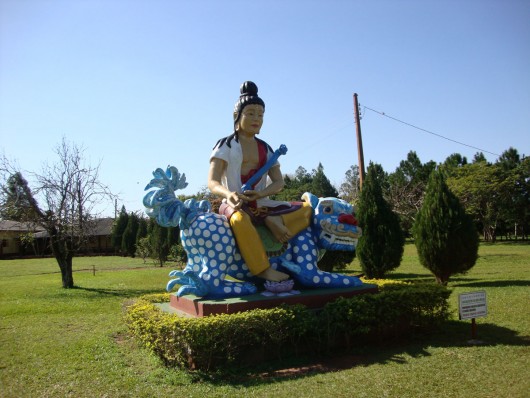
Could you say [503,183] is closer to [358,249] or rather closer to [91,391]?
[358,249]

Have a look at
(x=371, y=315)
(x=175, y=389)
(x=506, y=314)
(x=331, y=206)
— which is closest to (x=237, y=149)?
(x=331, y=206)

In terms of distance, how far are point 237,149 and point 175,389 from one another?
3102 millimetres

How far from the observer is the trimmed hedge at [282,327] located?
461 cm

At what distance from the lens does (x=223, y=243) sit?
5.50 m

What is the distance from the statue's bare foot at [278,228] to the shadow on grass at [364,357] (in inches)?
58.6

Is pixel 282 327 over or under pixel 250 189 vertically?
under

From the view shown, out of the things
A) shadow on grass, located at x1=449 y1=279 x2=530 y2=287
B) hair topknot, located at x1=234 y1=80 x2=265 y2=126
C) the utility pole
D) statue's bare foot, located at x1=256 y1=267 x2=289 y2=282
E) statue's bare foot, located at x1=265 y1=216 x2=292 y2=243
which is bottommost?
shadow on grass, located at x1=449 y1=279 x2=530 y2=287

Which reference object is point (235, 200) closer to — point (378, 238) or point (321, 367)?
point (321, 367)

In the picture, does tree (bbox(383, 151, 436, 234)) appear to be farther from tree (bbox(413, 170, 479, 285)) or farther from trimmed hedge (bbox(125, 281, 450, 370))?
trimmed hedge (bbox(125, 281, 450, 370))

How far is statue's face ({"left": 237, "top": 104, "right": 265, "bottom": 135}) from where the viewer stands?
605 cm

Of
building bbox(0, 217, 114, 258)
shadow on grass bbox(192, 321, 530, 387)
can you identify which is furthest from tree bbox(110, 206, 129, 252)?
shadow on grass bbox(192, 321, 530, 387)

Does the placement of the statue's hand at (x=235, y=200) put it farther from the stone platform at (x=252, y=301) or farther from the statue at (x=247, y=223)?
the stone platform at (x=252, y=301)

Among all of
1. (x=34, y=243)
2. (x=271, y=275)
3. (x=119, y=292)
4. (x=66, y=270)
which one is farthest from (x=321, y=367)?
(x=34, y=243)

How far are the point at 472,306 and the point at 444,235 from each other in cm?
504
